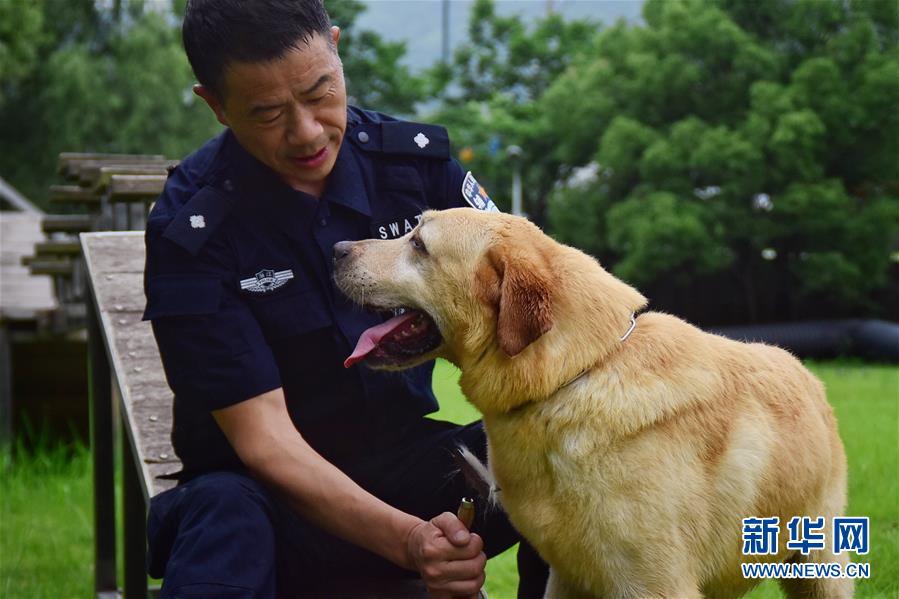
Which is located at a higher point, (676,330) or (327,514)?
(676,330)

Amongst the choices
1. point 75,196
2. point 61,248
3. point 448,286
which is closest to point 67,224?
point 61,248

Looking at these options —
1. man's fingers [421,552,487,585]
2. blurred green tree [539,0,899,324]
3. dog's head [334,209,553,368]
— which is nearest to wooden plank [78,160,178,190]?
dog's head [334,209,553,368]

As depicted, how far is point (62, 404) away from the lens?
8.38 meters

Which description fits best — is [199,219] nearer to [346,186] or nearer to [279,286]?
[279,286]

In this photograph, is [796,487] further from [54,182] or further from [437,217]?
[54,182]

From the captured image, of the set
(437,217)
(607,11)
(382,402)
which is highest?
(607,11)

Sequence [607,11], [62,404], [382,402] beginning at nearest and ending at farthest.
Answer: [382,402]
[62,404]
[607,11]

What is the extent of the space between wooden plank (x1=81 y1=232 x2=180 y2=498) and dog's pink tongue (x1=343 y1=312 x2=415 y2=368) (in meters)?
1.01

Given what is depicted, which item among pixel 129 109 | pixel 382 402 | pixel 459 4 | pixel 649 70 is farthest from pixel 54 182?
pixel 382 402

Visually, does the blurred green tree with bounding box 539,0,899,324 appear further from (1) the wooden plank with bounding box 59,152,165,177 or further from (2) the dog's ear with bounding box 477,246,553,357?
(2) the dog's ear with bounding box 477,246,553,357

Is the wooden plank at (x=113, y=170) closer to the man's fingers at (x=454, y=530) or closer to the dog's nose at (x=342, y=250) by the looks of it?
the dog's nose at (x=342, y=250)

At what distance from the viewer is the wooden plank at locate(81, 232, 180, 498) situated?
144 inches

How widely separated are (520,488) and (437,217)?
2.58 ft

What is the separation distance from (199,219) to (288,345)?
47 centimetres
